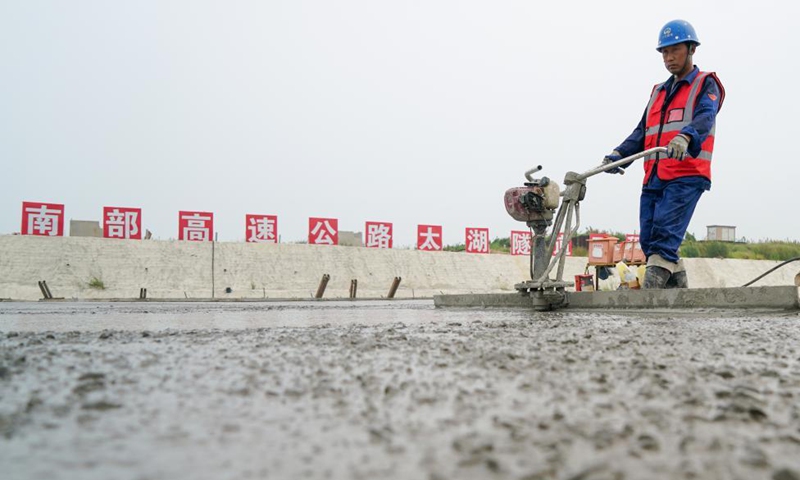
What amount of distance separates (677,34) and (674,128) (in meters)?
0.68

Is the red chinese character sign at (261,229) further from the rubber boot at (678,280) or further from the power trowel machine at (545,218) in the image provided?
the rubber boot at (678,280)

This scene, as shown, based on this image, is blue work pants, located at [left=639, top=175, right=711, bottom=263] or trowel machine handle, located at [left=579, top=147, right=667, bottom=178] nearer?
blue work pants, located at [left=639, top=175, right=711, bottom=263]

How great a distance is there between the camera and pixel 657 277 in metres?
4.88

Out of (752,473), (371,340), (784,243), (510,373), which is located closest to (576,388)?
(510,373)

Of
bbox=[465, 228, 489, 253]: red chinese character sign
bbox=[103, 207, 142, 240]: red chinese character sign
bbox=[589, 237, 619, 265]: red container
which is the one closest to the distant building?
bbox=[465, 228, 489, 253]: red chinese character sign

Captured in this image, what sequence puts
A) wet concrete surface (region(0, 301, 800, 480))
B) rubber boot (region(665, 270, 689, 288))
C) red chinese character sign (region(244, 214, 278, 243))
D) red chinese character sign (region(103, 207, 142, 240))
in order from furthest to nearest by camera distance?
red chinese character sign (region(244, 214, 278, 243)) → red chinese character sign (region(103, 207, 142, 240)) → rubber boot (region(665, 270, 689, 288)) → wet concrete surface (region(0, 301, 800, 480))

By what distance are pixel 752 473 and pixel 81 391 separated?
3.74ft

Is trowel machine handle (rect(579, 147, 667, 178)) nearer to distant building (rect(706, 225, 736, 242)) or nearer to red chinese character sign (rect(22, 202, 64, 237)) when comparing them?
red chinese character sign (rect(22, 202, 64, 237))

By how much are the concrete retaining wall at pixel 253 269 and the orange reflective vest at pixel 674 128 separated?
1508 cm

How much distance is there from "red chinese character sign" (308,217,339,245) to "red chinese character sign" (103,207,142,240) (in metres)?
6.93

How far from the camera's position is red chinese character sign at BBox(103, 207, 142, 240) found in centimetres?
2581

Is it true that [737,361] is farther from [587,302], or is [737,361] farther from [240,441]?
[587,302]

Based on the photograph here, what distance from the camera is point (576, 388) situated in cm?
131

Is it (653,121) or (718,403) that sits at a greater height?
(653,121)
